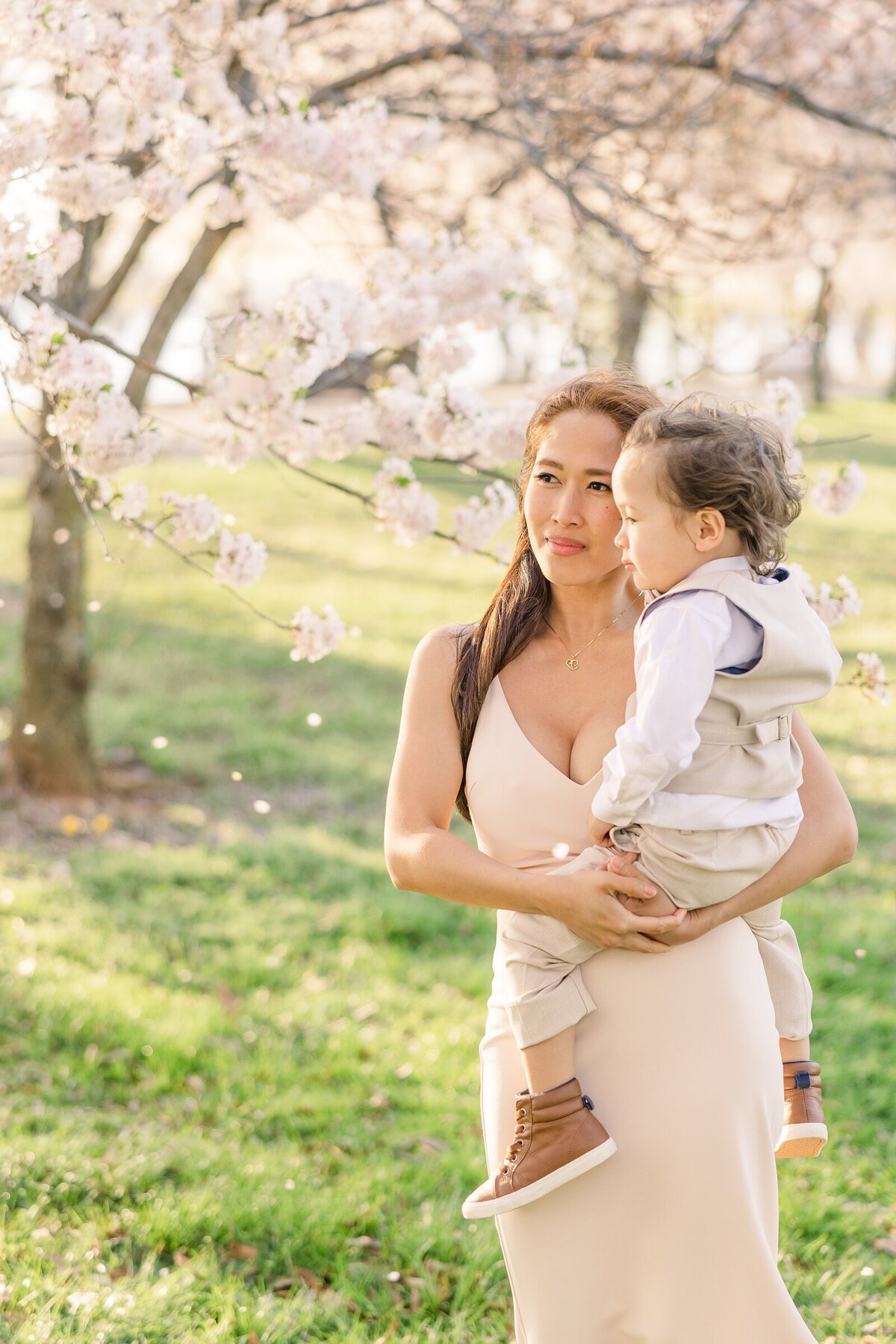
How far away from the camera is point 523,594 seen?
2.24 meters

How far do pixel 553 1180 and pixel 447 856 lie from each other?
51cm

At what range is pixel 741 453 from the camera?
1849mm

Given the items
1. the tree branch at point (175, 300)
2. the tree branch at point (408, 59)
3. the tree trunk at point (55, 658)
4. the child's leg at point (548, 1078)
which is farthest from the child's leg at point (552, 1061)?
the tree trunk at point (55, 658)

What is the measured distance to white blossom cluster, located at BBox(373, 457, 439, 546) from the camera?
319cm

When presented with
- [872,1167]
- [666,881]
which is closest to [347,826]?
[872,1167]

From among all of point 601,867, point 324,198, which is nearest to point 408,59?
point 324,198

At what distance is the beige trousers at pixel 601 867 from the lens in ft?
6.12

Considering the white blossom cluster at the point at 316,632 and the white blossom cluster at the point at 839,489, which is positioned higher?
the white blossom cluster at the point at 839,489

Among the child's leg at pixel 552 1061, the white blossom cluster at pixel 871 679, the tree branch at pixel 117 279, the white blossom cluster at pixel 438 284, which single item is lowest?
the child's leg at pixel 552 1061

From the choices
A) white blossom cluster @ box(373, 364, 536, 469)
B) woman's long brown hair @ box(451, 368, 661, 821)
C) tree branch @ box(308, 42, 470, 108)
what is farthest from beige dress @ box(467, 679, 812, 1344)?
tree branch @ box(308, 42, 470, 108)

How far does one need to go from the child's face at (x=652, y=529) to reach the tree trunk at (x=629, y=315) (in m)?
A: 2.17

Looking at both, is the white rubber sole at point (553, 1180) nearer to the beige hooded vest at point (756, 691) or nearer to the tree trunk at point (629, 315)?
the beige hooded vest at point (756, 691)

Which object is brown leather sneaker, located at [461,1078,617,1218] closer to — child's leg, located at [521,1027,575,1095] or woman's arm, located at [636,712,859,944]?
child's leg, located at [521,1027,575,1095]

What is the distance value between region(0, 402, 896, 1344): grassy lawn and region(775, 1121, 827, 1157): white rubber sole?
1.12 meters
